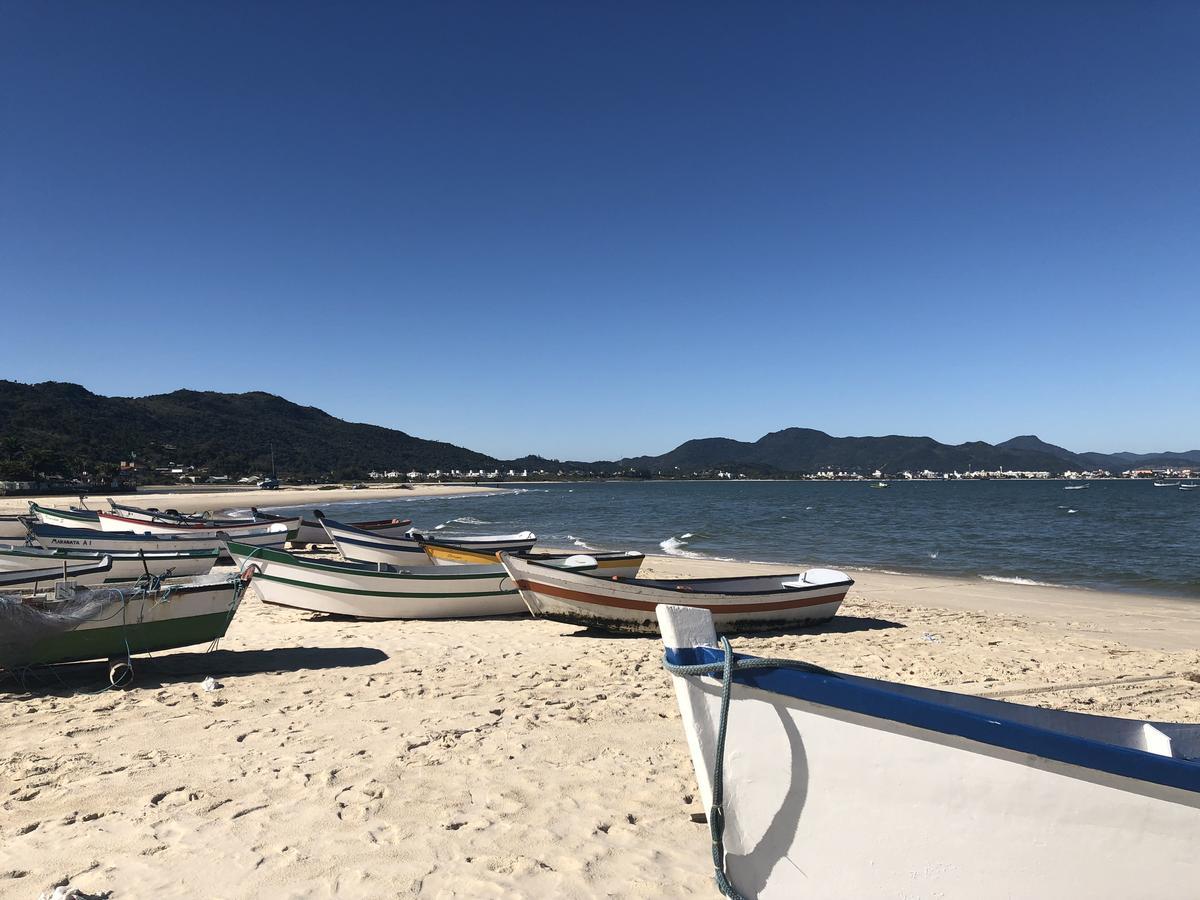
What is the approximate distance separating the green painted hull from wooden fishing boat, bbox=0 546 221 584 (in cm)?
70

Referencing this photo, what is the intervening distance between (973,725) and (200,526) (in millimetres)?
A: 24580

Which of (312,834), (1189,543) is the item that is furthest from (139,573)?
(1189,543)

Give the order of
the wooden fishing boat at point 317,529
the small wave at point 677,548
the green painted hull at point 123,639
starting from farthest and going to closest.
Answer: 1. the small wave at point 677,548
2. the wooden fishing boat at point 317,529
3. the green painted hull at point 123,639

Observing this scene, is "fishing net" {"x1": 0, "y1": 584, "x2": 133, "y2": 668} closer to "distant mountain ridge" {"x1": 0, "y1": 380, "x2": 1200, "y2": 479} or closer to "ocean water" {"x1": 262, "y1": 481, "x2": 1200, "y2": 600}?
"ocean water" {"x1": 262, "y1": 481, "x2": 1200, "y2": 600}

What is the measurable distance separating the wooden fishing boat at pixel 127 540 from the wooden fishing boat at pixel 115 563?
3715 mm

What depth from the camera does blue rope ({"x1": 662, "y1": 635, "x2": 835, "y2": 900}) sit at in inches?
117

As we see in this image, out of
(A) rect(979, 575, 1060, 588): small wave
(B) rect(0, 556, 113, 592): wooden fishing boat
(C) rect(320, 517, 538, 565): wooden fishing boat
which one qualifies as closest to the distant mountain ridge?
(C) rect(320, 517, 538, 565): wooden fishing boat

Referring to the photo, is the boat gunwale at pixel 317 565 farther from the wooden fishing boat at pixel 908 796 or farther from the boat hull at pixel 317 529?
the boat hull at pixel 317 529

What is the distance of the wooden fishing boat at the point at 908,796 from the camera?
2.69 meters

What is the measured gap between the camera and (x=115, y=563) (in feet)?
35.3

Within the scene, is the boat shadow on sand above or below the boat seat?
below

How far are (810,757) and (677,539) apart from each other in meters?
29.7

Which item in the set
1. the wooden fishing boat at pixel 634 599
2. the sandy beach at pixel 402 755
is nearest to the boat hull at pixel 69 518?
the sandy beach at pixel 402 755

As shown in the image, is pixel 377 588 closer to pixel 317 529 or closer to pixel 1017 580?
pixel 317 529
